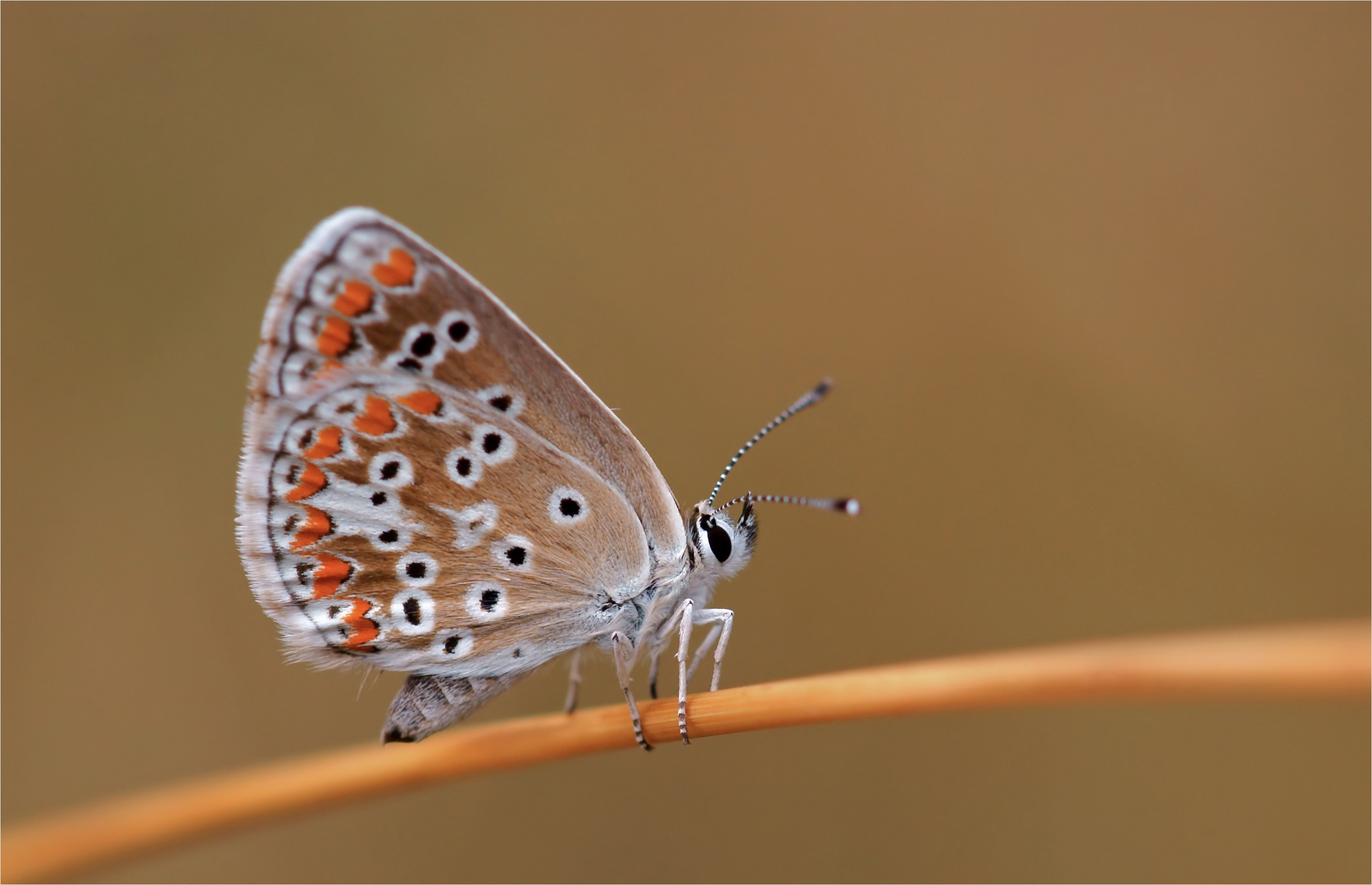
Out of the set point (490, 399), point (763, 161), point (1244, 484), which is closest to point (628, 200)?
point (763, 161)

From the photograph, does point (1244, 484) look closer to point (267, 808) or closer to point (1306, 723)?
point (1306, 723)

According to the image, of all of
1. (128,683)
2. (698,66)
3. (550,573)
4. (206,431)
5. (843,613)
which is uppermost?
(698,66)

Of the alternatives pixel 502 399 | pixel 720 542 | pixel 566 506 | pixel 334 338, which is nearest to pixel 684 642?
pixel 720 542

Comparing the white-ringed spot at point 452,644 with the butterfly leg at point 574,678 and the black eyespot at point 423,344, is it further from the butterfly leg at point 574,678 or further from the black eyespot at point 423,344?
the black eyespot at point 423,344

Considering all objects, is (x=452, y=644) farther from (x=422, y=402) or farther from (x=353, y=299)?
(x=353, y=299)

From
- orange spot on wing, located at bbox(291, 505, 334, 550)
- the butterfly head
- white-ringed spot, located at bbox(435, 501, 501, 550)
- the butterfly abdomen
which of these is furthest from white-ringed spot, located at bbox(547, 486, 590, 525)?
orange spot on wing, located at bbox(291, 505, 334, 550)

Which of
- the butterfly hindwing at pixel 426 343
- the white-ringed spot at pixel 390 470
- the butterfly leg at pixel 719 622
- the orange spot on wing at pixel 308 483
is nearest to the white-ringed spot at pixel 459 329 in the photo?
the butterfly hindwing at pixel 426 343
